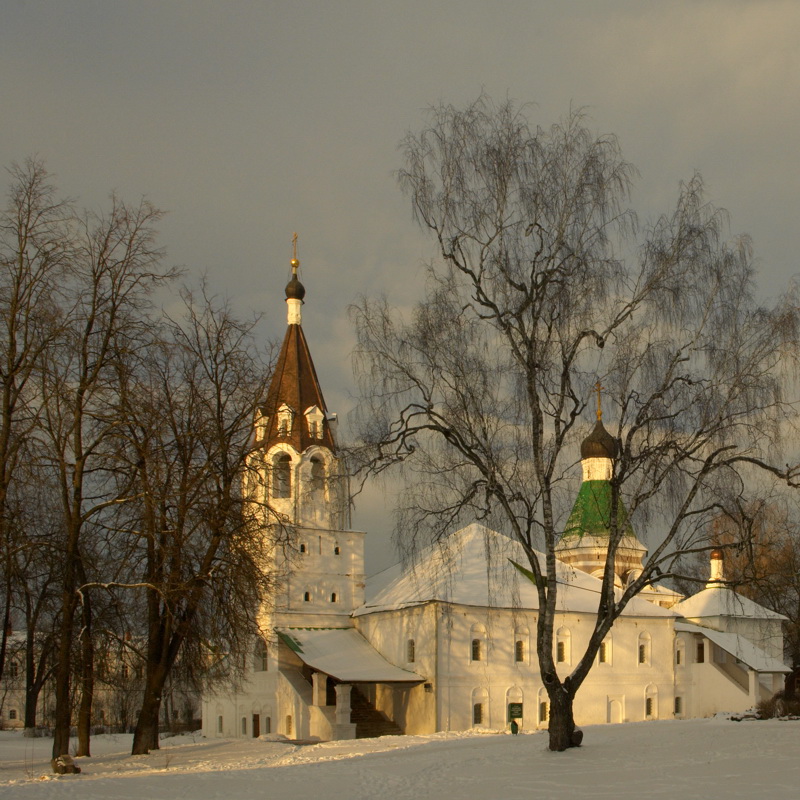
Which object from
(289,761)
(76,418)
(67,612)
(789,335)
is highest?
(789,335)

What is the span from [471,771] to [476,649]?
74.8ft

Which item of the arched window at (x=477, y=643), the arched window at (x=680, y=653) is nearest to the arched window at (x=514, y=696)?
the arched window at (x=477, y=643)

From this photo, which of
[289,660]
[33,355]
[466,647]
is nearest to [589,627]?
[466,647]

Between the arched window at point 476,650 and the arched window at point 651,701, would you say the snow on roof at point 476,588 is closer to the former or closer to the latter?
the arched window at point 476,650

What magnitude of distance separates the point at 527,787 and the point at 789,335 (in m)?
8.38

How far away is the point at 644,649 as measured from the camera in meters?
43.3

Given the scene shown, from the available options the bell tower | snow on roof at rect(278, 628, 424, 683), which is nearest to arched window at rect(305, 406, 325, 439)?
the bell tower

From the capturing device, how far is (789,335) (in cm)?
1631

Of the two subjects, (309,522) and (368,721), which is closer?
(368,721)

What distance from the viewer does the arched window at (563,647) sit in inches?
1585

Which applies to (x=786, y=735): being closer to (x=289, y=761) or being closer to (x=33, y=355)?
(x=289, y=761)

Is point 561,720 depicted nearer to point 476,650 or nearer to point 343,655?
point 476,650

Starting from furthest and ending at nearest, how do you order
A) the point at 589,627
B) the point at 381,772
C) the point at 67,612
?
the point at 589,627 < the point at 67,612 < the point at 381,772

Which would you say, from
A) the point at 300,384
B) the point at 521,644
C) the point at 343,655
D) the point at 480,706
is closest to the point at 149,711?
the point at 343,655
